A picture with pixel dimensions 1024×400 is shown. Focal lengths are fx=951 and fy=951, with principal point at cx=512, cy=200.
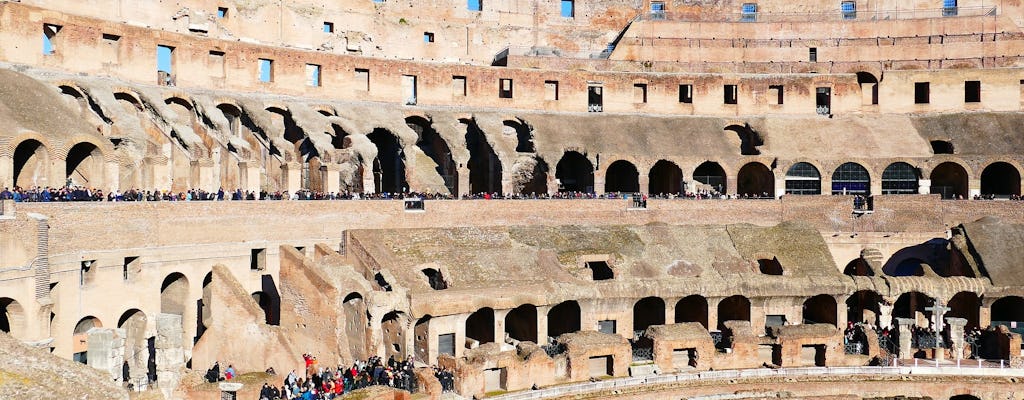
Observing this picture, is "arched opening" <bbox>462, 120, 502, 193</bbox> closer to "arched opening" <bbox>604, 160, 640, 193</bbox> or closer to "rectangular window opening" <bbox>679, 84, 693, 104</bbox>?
"arched opening" <bbox>604, 160, 640, 193</bbox>

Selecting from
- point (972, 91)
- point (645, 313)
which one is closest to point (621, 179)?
point (645, 313)

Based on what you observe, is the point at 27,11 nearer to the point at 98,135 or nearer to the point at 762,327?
the point at 98,135

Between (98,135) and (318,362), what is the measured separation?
11256 mm

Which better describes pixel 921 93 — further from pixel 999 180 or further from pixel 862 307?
pixel 862 307

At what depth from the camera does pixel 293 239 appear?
1326 inches

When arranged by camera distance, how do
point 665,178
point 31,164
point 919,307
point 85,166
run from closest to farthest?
point 31,164
point 85,166
point 919,307
point 665,178

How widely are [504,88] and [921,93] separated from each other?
2192 centimetres

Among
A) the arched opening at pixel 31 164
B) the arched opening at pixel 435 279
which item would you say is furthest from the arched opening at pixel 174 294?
the arched opening at pixel 435 279

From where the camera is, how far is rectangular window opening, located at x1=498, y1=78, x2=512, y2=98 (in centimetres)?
4735

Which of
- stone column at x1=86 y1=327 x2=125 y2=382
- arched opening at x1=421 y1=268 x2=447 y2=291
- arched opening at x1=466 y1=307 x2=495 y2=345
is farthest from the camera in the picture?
arched opening at x1=421 y1=268 x2=447 y2=291

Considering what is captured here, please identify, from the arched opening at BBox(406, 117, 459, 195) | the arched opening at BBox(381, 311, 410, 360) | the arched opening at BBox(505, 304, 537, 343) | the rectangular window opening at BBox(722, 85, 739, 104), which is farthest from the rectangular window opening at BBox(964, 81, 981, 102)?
the arched opening at BBox(381, 311, 410, 360)

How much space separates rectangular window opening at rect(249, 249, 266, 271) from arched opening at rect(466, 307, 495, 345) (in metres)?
7.46

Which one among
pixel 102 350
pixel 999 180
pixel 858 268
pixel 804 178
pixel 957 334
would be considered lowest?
pixel 957 334

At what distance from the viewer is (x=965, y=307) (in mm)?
36094
